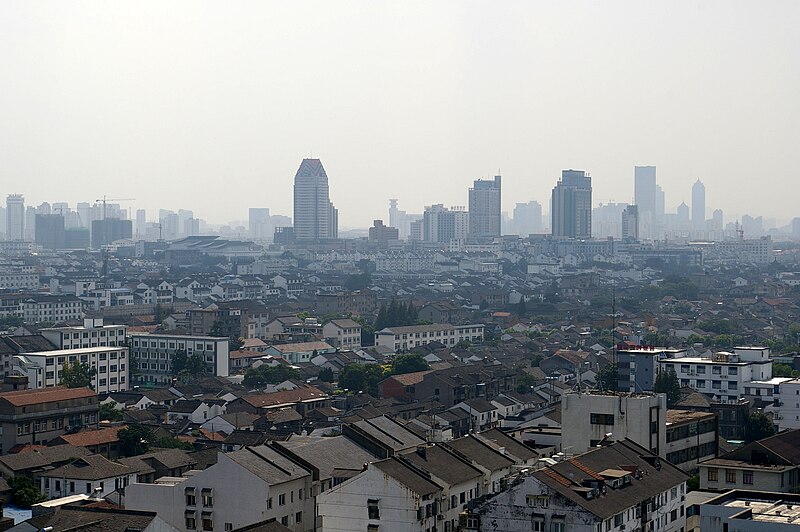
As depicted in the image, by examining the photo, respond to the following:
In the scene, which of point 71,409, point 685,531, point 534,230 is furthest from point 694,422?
point 534,230

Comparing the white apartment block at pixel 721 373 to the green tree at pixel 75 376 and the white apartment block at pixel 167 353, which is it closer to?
the green tree at pixel 75 376

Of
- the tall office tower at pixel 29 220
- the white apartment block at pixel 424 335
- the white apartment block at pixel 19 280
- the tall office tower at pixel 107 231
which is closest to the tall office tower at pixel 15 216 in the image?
the tall office tower at pixel 29 220

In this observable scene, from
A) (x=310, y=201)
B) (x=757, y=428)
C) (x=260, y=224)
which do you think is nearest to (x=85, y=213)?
(x=260, y=224)

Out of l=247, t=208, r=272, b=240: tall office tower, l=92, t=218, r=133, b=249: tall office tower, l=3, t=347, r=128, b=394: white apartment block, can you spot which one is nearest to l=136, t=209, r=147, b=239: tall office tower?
l=247, t=208, r=272, b=240: tall office tower

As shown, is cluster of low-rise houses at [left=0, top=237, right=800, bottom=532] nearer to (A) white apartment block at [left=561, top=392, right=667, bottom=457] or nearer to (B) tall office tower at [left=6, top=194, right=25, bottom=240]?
(A) white apartment block at [left=561, top=392, right=667, bottom=457]

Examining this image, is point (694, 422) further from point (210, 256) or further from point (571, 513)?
point (210, 256)

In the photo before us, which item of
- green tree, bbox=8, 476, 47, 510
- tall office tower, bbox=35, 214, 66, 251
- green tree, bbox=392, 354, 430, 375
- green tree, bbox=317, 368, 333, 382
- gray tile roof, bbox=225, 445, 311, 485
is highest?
tall office tower, bbox=35, 214, 66, 251
